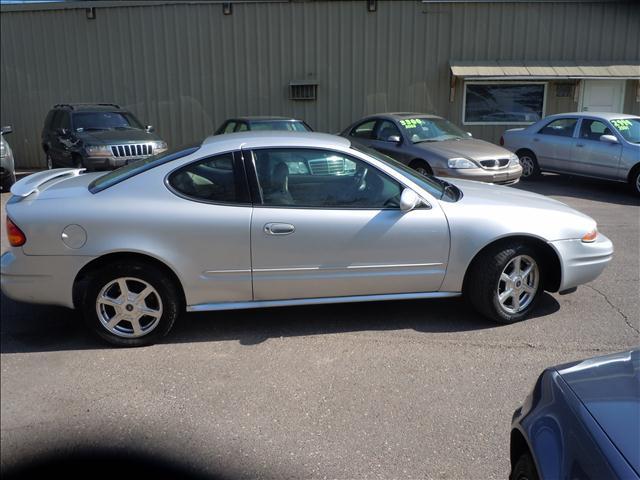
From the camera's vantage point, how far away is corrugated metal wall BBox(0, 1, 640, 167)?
584 inches

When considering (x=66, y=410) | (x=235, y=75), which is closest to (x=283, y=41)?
(x=235, y=75)

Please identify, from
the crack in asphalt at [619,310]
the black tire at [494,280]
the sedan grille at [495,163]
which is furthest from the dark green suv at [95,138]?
the crack in asphalt at [619,310]

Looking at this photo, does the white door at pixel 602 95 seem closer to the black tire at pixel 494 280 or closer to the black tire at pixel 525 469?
the black tire at pixel 494 280

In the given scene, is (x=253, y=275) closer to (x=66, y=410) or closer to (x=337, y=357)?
(x=337, y=357)

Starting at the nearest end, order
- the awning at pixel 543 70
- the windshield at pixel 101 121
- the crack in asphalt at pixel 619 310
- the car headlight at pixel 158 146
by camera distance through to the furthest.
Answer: the crack in asphalt at pixel 619 310, the car headlight at pixel 158 146, the windshield at pixel 101 121, the awning at pixel 543 70

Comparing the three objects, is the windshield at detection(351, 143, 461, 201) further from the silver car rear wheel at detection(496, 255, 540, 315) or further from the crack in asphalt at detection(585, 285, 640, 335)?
the crack in asphalt at detection(585, 285, 640, 335)

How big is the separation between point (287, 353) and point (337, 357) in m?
0.36

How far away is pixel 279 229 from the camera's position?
4062 millimetres

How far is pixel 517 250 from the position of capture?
433cm

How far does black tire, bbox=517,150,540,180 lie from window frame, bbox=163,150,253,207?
9.09 metres

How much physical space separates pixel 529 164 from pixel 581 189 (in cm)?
123

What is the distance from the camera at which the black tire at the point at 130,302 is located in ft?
13.1

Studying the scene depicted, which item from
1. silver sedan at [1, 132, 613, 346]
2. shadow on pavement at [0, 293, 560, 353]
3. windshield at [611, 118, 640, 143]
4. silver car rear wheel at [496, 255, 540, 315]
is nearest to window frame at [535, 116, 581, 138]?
windshield at [611, 118, 640, 143]

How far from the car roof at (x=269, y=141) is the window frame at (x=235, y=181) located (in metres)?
0.08
